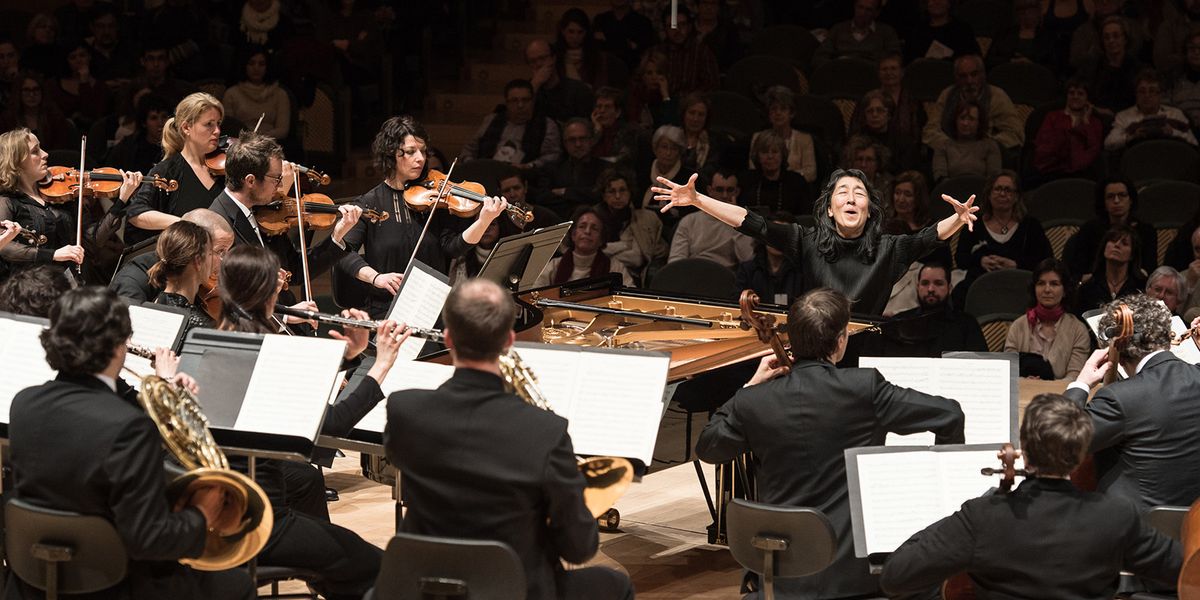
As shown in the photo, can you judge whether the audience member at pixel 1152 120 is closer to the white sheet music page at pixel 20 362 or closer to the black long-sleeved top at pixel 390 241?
the black long-sleeved top at pixel 390 241

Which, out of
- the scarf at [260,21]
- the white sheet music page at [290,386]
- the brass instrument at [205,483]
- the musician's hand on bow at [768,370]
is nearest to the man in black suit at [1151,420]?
the musician's hand on bow at [768,370]

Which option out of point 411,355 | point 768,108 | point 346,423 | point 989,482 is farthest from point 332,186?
point 989,482

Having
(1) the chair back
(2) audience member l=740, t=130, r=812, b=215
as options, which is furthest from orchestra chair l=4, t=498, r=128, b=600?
(2) audience member l=740, t=130, r=812, b=215

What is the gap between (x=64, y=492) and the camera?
3.14 metres

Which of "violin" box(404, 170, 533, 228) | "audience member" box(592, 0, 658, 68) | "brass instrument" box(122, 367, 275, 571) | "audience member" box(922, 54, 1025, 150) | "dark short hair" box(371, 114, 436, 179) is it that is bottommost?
"brass instrument" box(122, 367, 275, 571)

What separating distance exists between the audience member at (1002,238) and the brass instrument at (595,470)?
467 cm

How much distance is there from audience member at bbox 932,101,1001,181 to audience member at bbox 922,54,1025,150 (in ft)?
0.25

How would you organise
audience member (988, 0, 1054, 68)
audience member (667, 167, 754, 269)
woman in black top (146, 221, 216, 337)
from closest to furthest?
1. woman in black top (146, 221, 216, 337)
2. audience member (667, 167, 754, 269)
3. audience member (988, 0, 1054, 68)

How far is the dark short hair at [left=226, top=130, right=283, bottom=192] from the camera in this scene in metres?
5.34

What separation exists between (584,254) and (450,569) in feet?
16.1

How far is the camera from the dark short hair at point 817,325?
3676mm

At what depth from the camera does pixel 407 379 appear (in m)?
3.91

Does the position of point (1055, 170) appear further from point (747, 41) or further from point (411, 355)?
point (411, 355)

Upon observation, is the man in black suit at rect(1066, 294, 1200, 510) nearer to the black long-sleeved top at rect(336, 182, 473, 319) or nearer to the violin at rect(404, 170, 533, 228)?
the violin at rect(404, 170, 533, 228)
